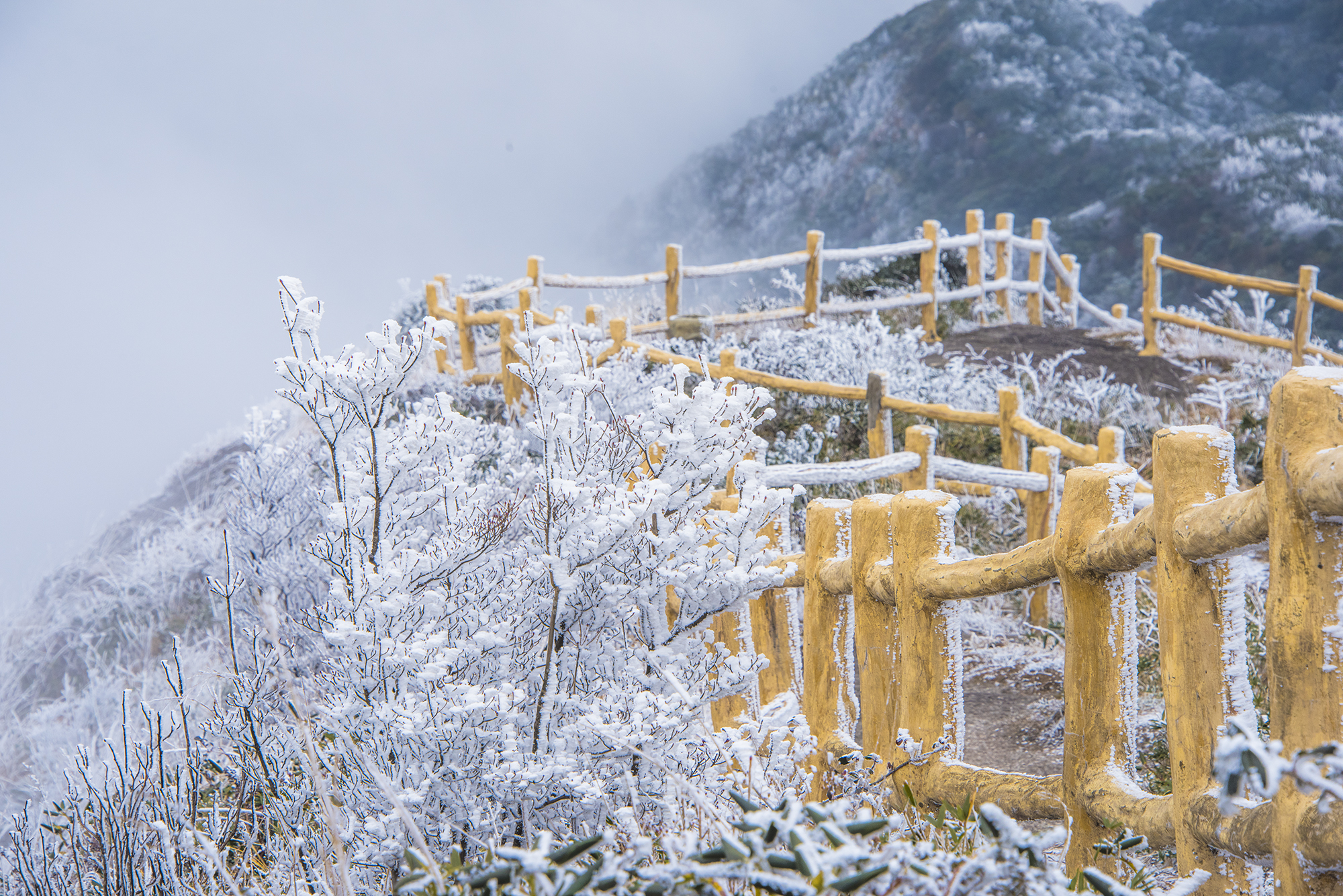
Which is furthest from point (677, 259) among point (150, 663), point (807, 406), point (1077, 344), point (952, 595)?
point (952, 595)

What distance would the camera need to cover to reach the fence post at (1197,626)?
1298 millimetres

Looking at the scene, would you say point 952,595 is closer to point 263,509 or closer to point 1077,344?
point 263,509

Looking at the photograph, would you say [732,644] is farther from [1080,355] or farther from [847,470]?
[1080,355]

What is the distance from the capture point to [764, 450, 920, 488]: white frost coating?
4.57m

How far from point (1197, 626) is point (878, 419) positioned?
4448 mm

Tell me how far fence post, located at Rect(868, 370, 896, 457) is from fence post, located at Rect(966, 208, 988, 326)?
7.26 meters

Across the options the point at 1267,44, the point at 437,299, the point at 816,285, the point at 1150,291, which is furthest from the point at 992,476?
the point at 1267,44

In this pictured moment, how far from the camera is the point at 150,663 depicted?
6.63 meters

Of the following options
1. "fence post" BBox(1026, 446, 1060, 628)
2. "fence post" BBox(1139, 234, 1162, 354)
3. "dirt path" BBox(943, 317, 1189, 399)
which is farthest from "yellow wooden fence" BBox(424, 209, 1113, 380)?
"fence post" BBox(1026, 446, 1060, 628)

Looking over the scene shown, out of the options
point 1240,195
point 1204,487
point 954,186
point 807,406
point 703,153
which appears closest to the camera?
point 1204,487

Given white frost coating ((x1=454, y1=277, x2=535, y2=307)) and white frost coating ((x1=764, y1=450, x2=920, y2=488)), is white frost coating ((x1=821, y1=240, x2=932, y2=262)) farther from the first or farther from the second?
white frost coating ((x1=764, y1=450, x2=920, y2=488))

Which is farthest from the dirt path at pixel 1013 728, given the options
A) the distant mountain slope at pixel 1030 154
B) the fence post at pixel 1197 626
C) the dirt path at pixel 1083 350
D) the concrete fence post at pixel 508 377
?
the distant mountain slope at pixel 1030 154

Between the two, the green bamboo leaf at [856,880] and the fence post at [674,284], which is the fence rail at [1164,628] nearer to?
the green bamboo leaf at [856,880]

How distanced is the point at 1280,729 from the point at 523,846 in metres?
1.39
